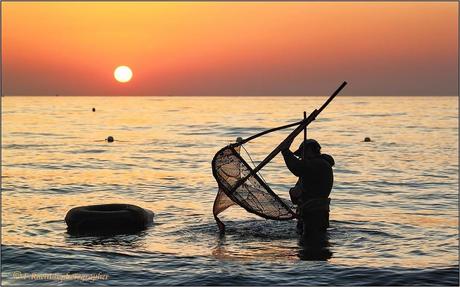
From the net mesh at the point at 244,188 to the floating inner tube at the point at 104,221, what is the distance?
3204 millimetres

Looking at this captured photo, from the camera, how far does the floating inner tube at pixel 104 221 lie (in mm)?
17484

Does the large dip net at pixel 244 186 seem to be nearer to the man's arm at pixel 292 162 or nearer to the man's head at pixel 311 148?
the man's head at pixel 311 148

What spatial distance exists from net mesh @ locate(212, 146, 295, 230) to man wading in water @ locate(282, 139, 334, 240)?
0.47 metres

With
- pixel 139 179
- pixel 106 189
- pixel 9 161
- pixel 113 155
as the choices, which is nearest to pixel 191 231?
pixel 106 189

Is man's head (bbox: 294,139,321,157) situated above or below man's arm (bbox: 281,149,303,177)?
above

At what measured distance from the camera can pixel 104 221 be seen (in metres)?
17.5

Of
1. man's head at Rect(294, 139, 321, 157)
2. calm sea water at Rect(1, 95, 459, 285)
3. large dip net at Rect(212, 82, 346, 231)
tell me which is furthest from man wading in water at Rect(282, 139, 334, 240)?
calm sea water at Rect(1, 95, 459, 285)

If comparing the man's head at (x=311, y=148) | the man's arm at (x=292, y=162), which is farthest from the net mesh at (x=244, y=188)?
the man's head at (x=311, y=148)

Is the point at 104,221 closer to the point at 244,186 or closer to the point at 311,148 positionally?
the point at 244,186

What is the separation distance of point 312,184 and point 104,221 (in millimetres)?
6043

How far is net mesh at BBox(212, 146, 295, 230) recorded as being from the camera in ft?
52.5

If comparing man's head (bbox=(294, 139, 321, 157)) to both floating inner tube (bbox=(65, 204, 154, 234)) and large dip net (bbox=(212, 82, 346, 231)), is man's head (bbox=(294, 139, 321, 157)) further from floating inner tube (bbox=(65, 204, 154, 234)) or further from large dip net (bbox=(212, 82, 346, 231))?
floating inner tube (bbox=(65, 204, 154, 234))

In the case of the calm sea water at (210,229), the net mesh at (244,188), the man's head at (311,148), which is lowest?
the calm sea water at (210,229)

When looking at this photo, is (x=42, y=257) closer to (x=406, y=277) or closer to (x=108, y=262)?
(x=108, y=262)
